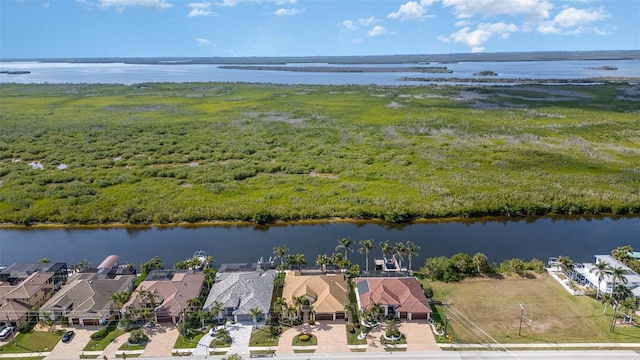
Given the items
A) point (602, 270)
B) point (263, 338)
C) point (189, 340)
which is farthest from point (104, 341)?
point (602, 270)

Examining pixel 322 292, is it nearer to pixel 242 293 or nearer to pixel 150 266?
pixel 242 293

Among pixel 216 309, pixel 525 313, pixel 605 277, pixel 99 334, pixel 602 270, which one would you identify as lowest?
pixel 99 334

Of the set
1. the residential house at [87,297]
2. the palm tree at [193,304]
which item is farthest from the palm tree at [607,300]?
the residential house at [87,297]

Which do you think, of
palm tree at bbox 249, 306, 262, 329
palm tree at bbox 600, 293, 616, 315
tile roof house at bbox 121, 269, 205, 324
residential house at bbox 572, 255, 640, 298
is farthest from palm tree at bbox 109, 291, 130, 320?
residential house at bbox 572, 255, 640, 298

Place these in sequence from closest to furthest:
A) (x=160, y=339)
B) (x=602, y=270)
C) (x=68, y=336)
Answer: (x=160, y=339) → (x=68, y=336) → (x=602, y=270)

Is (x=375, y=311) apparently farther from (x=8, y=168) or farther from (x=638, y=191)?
(x=8, y=168)

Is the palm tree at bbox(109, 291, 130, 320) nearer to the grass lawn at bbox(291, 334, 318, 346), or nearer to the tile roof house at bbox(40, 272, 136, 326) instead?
the tile roof house at bbox(40, 272, 136, 326)

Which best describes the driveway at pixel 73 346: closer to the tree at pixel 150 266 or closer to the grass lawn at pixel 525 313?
the tree at pixel 150 266

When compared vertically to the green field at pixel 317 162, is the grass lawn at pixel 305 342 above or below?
below
